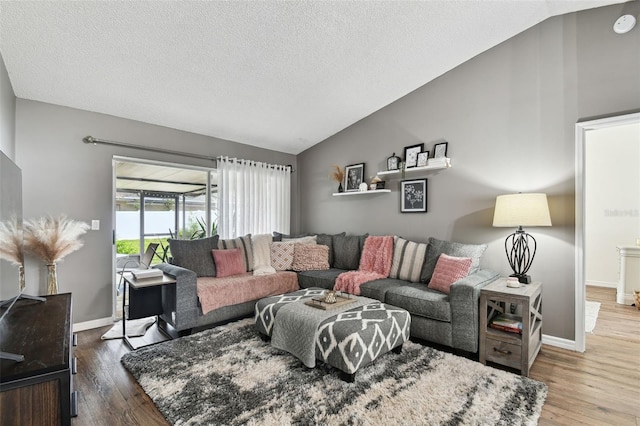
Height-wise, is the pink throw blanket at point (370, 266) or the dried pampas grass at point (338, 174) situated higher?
the dried pampas grass at point (338, 174)

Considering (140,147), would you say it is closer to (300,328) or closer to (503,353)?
(300,328)

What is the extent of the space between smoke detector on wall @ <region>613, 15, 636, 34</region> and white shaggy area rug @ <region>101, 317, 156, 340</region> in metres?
5.22

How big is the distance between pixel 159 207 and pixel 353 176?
10.6 feet

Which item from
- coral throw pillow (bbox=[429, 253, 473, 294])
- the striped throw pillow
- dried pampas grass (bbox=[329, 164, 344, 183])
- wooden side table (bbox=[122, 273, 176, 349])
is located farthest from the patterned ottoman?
dried pampas grass (bbox=[329, 164, 344, 183])

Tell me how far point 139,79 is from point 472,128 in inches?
139

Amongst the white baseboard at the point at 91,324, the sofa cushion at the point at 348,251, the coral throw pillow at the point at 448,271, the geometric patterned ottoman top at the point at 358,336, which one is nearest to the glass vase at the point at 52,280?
the white baseboard at the point at 91,324

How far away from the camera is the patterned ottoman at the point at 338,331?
6.91 feet

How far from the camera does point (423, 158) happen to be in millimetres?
3730

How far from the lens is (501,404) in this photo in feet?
6.22

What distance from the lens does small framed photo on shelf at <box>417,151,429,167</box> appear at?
12.1 ft

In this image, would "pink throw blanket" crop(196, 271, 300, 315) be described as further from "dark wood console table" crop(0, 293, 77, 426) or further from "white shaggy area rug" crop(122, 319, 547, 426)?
"dark wood console table" crop(0, 293, 77, 426)

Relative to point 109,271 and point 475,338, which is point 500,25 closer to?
point 475,338

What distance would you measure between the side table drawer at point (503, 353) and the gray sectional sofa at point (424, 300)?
0.10m

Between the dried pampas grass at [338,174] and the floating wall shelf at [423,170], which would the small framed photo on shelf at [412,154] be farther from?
the dried pampas grass at [338,174]
